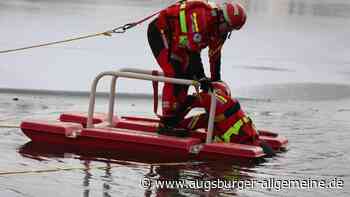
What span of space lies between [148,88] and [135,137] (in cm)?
456

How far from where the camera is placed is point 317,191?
841 centimetres

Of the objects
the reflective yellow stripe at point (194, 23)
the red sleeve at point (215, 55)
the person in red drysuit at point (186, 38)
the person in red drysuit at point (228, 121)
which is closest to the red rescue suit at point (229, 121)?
the person in red drysuit at point (228, 121)

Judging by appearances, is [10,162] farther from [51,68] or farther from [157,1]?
[157,1]

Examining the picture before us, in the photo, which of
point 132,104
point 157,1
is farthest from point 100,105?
point 157,1

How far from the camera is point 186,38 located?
31.5 feet

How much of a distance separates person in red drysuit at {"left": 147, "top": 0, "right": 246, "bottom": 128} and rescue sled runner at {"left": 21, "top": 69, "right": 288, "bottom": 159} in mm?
224

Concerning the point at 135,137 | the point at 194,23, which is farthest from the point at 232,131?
the point at 194,23

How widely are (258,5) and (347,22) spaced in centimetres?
503

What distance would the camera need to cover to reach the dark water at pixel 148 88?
338 inches

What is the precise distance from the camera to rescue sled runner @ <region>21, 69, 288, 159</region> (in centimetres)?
934

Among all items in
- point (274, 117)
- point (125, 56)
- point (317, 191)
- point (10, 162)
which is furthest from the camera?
point (125, 56)

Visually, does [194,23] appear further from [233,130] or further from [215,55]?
[233,130]

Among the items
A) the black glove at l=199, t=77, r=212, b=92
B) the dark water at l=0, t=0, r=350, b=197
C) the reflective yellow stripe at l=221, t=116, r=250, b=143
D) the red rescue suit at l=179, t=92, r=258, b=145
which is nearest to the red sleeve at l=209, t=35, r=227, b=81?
the red rescue suit at l=179, t=92, r=258, b=145

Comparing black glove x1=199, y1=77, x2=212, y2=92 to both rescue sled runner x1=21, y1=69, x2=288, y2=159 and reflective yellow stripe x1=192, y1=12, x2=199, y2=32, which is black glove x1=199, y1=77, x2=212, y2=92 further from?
reflective yellow stripe x1=192, y1=12, x2=199, y2=32
